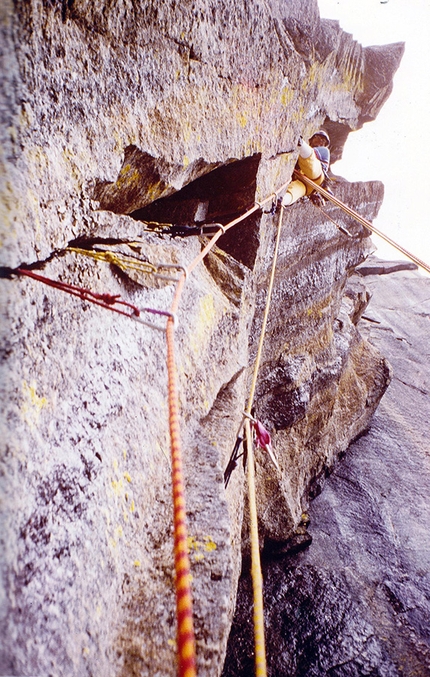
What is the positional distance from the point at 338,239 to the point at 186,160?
520 cm

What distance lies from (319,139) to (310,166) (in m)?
1.25

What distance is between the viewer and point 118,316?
85.4 inches

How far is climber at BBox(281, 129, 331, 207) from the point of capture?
16.4ft

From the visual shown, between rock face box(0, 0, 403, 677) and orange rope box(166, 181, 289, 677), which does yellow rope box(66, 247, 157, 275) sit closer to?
rock face box(0, 0, 403, 677)

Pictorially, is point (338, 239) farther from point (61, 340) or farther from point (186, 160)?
point (61, 340)

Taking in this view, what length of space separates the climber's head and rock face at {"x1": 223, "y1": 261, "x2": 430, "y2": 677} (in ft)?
21.7

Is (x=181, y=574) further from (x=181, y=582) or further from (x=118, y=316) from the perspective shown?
(x=118, y=316)

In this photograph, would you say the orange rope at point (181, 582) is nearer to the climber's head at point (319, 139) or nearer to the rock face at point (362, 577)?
the rock face at point (362, 577)

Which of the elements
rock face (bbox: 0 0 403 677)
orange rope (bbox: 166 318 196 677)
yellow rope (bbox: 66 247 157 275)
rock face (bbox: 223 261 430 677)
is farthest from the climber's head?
rock face (bbox: 223 261 430 677)

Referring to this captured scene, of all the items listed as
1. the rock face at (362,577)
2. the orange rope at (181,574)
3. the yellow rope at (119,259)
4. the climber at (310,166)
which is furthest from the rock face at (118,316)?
the rock face at (362,577)

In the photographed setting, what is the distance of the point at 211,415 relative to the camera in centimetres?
310

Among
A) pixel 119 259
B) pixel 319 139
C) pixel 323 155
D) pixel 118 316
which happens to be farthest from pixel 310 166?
pixel 118 316

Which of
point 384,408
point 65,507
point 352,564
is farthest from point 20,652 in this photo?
point 384,408

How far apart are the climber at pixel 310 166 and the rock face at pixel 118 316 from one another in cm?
106
